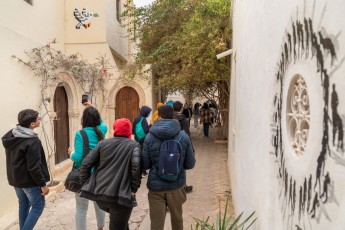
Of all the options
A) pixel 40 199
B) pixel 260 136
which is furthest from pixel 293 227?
pixel 40 199

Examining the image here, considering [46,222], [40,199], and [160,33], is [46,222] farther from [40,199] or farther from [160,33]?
[160,33]

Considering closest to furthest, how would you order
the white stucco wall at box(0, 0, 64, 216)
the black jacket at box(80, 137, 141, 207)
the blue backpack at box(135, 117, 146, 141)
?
1. the black jacket at box(80, 137, 141, 207)
2. the white stucco wall at box(0, 0, 64, 216)
3. the blue backpack at box(135, 117, 146, 141)

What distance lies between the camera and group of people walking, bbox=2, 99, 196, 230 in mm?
3090

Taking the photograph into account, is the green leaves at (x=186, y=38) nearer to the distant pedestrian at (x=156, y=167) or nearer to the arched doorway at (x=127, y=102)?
the arched doorway at (x=127, y=102)

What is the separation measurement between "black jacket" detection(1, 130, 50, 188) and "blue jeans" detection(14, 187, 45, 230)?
14 centimetres

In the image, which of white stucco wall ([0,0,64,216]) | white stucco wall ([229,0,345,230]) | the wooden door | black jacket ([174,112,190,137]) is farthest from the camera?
the wooden door

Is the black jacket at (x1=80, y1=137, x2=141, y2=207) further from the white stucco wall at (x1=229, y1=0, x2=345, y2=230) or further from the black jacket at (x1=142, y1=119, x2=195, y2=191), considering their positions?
the white stucco wall at (x1=229, y1=0, x2=345, y2=230)

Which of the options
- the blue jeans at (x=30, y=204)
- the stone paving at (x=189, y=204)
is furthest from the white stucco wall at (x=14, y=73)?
the blue jeans at (x=30, y=204)

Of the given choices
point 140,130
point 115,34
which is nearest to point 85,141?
point 140,130

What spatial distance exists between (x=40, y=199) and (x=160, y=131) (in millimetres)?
1846

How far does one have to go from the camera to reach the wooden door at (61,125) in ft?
26.4

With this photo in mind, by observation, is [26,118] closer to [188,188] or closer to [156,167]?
[156,167]

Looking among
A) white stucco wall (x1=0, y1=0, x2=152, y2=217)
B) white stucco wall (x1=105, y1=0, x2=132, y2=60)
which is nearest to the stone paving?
white stucco wall (x1=0, y1=0, x2=152, y2=217)

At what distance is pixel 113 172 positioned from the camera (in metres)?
3.07
